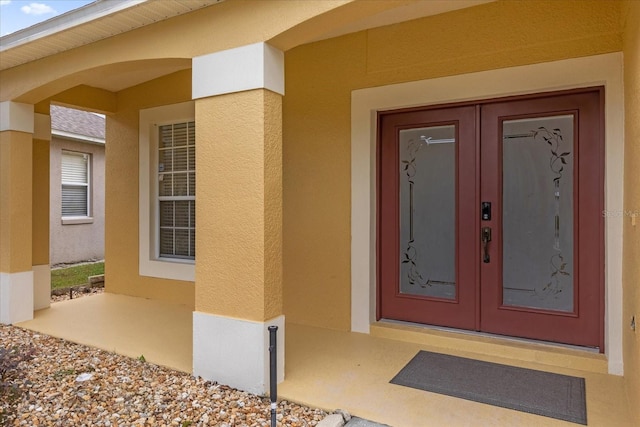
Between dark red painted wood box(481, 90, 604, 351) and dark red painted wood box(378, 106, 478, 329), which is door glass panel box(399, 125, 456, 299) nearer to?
dark red painted wood box(378, 106, 478, 329)

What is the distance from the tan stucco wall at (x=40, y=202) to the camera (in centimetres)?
614

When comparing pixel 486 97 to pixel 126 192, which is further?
Result: pixel 126 192

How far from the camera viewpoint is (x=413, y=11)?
4.46 metres

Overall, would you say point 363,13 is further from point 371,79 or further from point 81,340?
point 81,340

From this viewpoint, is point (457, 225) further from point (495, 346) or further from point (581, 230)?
point (495, 346)

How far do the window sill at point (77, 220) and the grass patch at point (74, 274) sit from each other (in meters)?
1.20

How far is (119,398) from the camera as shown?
→ 3.47 meters

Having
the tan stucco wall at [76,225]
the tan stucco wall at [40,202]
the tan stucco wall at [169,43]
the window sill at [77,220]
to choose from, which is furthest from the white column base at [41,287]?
the window sill at [77,220]

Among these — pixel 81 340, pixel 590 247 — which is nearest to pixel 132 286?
pixel 81 340

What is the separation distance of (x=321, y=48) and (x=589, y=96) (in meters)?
2.93

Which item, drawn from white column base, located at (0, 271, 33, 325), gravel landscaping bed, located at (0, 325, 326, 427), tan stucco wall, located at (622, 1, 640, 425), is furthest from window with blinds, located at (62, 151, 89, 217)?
tan stucco wall, located at (622, 1, 640, 425)

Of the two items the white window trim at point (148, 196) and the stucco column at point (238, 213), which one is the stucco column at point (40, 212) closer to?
the white window trim at point (148, 196)

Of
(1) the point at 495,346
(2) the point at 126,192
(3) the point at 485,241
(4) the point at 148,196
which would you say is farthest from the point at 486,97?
(2) the point at 126,192

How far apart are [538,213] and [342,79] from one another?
102 inches
